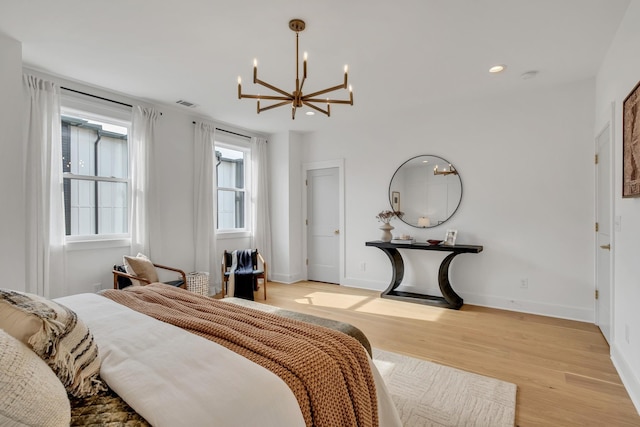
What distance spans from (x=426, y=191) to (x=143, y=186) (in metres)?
3.73

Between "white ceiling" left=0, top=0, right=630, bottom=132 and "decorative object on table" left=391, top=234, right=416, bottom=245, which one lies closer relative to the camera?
"white ceiling" left=0, top=0, right=630, bottom=132

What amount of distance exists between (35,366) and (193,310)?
3.30ft

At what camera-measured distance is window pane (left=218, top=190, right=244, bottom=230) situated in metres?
5.20

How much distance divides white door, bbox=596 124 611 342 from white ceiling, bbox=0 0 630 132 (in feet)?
2.83

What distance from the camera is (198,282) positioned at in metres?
4.16

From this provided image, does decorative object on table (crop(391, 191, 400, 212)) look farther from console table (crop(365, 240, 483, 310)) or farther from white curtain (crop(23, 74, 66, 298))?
white curtain (crop(23, 74, 66, 298))

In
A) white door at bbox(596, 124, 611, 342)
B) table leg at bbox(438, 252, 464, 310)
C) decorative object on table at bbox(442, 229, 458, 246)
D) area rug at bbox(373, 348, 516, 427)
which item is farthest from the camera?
decorative object on table at bbox(442, 229, 458, 246)

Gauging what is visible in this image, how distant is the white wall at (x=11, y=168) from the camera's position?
8.70 feet

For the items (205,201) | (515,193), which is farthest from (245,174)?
(515,193)

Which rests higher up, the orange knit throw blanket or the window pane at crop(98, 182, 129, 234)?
the window pane at crop(98, 182, 129, 234)

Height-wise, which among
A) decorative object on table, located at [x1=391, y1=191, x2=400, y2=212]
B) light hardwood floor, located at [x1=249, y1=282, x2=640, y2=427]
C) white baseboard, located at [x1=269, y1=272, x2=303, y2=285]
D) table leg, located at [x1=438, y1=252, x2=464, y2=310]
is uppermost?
decorative object on table, located at [x1=391, y1=191, x2=400, y2=212]

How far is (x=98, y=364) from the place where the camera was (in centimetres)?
117

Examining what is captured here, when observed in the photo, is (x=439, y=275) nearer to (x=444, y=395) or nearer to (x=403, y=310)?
(x=403, y=310)

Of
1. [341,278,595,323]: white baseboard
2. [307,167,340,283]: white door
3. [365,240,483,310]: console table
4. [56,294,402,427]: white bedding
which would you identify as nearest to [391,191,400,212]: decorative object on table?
[365,240,483,310]: console table
